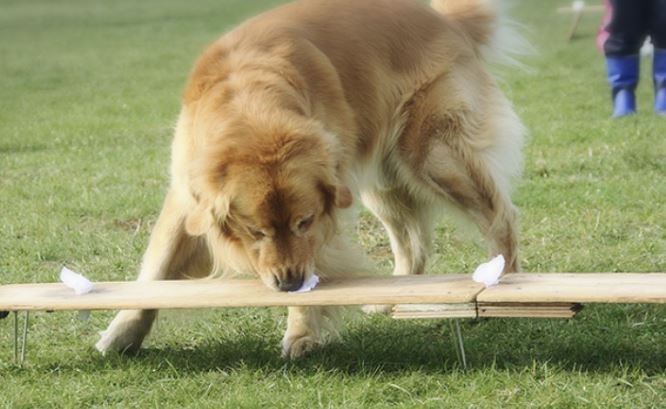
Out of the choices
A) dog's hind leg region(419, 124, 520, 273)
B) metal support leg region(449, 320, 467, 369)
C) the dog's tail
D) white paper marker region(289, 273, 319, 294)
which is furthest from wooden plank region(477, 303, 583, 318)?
the dog's tail

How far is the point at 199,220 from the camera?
14.6ft

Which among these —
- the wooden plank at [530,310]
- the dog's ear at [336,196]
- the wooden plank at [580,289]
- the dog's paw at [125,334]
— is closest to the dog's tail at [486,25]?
the dog's ear at [336,196]

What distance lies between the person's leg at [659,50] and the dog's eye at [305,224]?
20.2ft

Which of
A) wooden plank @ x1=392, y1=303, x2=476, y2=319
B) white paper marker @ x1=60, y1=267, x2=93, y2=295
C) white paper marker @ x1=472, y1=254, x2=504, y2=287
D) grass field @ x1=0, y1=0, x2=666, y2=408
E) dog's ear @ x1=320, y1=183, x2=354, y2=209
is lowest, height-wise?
grass field @ x1=0, y1=0, x2=666, y2=408

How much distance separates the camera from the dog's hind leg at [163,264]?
193 inches

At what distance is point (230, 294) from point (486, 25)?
2463 mm

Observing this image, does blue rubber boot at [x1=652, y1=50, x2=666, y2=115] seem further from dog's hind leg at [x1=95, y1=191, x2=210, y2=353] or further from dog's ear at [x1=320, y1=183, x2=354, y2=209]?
dog's ear at [x1=320, y1=183, x2=354, y2=209]

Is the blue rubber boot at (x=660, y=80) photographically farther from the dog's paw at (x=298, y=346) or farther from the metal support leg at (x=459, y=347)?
the dog's paw at (x=298, y=346)

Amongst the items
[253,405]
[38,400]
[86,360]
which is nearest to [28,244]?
[86,360]

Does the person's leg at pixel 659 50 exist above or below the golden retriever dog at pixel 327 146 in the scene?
below

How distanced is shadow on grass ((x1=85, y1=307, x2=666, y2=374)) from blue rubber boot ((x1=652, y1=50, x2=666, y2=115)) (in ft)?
17.3

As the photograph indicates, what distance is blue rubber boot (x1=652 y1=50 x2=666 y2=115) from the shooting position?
9867 millimetres

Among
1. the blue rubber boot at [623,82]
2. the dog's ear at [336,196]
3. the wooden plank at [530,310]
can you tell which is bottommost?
the blue rubber boot at [623,82]

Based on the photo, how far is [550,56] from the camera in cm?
1638
